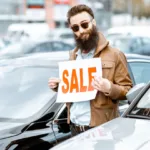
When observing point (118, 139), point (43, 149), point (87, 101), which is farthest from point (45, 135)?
point (118, 139)

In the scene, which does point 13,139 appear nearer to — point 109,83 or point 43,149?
point 43,149

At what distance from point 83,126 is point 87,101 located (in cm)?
19

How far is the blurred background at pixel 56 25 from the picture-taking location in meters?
19.4

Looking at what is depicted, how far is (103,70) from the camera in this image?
12.5 feet

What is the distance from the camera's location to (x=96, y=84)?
145 inches

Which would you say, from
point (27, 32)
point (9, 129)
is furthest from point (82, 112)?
point (27, 32)

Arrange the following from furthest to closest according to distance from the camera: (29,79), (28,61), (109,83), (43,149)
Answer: (28,61) → (29,79) → (43,149) → (109,83)

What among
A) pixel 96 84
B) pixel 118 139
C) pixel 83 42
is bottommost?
pixel 118 139

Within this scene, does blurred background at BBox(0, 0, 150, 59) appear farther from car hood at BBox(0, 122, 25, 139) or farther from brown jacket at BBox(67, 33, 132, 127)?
brown jacket at BBox(67, 33, 132, 127)

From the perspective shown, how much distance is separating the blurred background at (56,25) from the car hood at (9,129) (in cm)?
1236

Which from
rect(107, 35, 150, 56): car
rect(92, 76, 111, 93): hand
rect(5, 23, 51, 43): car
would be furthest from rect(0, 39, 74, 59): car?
rect(5, 23, 51, 43): car

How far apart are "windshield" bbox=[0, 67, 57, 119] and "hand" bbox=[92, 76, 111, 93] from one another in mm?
701

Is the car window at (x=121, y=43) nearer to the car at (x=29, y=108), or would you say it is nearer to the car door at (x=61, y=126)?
the car at (x=29, y=108)

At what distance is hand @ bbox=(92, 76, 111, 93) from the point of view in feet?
11.9
